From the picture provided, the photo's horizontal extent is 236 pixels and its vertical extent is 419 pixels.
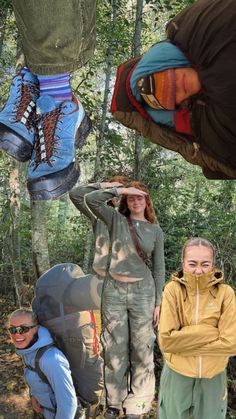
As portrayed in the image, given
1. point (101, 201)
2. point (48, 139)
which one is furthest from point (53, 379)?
point (48, 139)

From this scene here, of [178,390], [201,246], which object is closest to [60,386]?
[178,390]

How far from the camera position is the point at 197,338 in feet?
7.66

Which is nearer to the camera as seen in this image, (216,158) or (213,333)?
(216,158)

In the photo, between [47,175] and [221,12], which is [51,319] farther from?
[221,12]

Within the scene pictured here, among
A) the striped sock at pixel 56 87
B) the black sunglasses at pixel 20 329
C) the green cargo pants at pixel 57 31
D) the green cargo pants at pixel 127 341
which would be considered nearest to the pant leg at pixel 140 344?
the green cargo pants at pixel 127 341

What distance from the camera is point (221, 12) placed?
0.76 m

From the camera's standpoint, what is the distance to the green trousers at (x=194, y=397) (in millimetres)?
2398

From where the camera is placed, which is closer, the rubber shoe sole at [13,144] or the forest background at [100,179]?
the rubber shoe sole at [13,144]

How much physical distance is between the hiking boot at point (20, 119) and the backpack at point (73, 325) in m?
1.11

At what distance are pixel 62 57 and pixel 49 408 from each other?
2.08 metres

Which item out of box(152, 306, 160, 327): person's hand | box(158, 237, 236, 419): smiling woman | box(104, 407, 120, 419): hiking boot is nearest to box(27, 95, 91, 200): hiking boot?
box(158, 237, 236, 419): smiling woman

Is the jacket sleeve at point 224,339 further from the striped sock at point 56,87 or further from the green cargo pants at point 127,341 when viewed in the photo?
the striped sock at point 56,87

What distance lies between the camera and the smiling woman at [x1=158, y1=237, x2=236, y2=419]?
235 cm

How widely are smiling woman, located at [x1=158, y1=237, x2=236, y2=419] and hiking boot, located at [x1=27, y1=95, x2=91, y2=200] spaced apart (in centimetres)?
95
